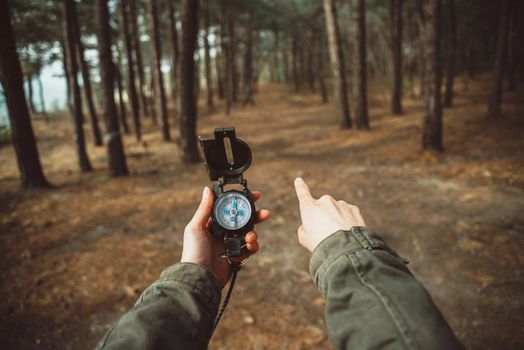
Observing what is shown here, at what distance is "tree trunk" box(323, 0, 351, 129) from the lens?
12.8 metres

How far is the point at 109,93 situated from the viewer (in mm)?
8781

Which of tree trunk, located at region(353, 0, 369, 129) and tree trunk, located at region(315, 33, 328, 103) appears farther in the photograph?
tree trunk, located at region(315, 33, 328, 103)

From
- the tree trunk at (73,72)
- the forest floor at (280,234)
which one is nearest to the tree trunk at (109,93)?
the forest floor at (280,234)

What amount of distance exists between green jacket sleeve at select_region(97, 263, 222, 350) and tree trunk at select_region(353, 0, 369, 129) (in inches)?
498

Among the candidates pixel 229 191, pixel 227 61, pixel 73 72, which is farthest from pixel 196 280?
pixel 227 61

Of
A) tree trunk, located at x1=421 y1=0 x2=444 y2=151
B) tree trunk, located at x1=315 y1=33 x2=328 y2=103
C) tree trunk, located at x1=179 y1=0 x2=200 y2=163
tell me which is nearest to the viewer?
tree trunk, located at x1=421 y1=0 x2=444 y2=151

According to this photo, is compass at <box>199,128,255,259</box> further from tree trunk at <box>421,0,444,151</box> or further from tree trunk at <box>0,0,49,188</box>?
tree trunk at <box>421,0,444,151</box>

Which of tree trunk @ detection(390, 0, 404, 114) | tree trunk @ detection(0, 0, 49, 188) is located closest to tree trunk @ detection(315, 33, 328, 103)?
tree trunk @ detection(390, 0, 404, 114)

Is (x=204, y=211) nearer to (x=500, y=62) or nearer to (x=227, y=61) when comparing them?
(x=500, y=62)

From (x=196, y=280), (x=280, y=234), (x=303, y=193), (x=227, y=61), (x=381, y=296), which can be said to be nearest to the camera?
(x=381, y=296)

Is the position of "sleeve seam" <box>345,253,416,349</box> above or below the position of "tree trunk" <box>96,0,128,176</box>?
below

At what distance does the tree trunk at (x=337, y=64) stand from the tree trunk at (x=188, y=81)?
604cm

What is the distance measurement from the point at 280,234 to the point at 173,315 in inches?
169

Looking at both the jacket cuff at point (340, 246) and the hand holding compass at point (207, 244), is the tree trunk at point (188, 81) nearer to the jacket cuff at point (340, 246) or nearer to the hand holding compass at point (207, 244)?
the hand holding compass at point (207, 244)
